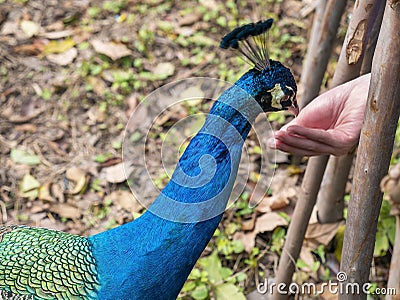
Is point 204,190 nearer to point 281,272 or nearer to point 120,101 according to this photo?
point 281,272

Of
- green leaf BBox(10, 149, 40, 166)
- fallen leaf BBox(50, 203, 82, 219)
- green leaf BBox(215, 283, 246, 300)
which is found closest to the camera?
green leaf BBox(215, 283, 246, 300)

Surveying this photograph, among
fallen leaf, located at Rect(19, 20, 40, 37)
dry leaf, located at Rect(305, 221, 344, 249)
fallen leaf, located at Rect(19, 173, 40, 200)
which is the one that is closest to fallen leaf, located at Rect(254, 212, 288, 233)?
dry leaf, located at Rect(305, 221, 344, 249)

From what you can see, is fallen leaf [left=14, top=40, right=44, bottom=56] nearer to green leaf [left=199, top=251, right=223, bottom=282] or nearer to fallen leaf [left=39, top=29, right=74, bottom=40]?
fallen leaf [left=39, top=29, right=74, bottom=40]

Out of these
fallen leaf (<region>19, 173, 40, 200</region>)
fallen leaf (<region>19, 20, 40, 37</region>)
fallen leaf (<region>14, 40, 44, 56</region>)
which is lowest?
fallen leaf (<region>19, 173, 40, 200</region>)

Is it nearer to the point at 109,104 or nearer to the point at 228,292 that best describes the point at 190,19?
the point at 109,104

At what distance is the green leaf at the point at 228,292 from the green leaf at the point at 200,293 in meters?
0.04

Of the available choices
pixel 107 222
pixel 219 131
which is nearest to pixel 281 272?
pixel 219 131

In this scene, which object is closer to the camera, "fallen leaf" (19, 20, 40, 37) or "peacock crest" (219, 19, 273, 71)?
"peacock crest" (219, 19, 273, 71)

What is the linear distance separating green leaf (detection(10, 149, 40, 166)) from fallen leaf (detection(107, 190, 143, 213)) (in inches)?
18.5

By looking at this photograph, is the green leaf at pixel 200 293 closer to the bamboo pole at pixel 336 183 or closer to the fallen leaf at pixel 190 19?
the bamboo pole at pixel 336 183

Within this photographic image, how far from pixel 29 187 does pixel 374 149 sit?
74.3 inches

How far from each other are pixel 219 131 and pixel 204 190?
0.57 feet

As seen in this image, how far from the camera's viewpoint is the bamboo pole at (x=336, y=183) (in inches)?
75.6

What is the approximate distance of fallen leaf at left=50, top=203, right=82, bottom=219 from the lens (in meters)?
2.68
